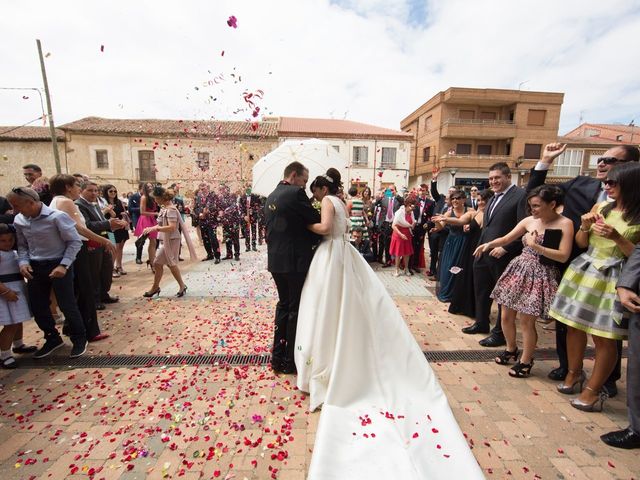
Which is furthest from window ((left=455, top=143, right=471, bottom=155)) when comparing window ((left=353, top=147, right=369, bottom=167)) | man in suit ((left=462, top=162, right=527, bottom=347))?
man in suit ((left=462, top=162, right=527, bottom=347))

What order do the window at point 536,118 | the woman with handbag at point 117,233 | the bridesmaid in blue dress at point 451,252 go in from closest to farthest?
the bridesmaid in blue dress at point 451,252, the woman with handbag at point 117,233, the window at point 536,118

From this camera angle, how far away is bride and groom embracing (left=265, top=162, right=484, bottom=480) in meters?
2.33

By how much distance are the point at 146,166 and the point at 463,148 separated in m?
28.6

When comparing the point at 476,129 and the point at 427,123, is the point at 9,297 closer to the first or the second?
the point at 476,129

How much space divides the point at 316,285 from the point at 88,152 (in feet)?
105

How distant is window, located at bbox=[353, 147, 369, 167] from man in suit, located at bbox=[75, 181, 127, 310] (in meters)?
25.4

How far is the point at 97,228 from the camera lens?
16.3 ft

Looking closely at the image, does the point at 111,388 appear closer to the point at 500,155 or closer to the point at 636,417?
the point at 636,417

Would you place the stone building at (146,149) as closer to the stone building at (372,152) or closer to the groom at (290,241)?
the stone building at (372,152)

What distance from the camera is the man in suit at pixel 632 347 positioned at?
237 cm

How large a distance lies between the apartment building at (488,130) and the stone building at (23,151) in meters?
33.5

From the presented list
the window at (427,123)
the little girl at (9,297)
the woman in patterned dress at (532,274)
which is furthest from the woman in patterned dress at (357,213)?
the window at (427,123)

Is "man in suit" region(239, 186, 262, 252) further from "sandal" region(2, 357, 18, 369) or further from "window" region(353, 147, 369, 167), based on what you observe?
"window" region(353, 147, 369, 167)

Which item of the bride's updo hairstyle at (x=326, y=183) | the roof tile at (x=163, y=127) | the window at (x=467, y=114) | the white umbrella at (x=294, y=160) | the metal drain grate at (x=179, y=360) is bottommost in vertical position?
the metal drain grate at (x=179, y=360)
